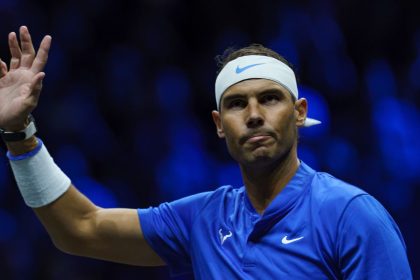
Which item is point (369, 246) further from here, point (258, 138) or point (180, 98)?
point (180, 98)

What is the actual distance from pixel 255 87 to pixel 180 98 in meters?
4.12

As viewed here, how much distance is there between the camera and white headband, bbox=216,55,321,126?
3.27 m

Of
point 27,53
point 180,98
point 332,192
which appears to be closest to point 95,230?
point 27,53

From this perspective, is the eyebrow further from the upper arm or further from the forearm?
the forearm

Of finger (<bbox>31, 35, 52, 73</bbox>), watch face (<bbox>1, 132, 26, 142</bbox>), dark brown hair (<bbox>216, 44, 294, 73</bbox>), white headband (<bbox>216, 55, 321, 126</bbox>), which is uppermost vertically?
dark brown hair (<bbox>216, 44, 294, 73</bbox>)

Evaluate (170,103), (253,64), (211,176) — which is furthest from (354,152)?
(253,64)

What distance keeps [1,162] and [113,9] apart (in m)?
1.79

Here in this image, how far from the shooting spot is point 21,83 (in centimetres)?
334

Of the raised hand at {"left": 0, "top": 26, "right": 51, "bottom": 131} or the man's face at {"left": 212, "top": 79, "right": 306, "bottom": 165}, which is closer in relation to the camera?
the man's face at {"left": 212, "top": 79, "right": 306, "bottom": 165}

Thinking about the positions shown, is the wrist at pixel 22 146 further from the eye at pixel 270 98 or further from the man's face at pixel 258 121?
the eye at pixel 270 98

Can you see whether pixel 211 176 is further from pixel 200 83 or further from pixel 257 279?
pixel 257 279

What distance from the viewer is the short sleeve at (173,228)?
135 inches

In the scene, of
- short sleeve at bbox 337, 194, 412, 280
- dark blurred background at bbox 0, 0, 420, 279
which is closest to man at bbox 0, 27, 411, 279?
short sleeve at bbox 337, 194, 412, 280

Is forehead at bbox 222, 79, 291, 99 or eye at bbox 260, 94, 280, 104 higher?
forehead at bbox 222, 79, 291, 99
